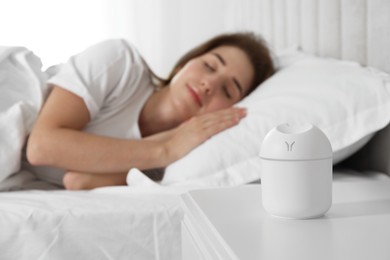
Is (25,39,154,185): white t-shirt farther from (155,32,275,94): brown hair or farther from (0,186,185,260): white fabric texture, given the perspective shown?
(0,186,185,260): white fabric texture

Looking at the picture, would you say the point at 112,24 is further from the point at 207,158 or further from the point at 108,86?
the point at 207,158

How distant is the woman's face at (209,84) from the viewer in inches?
54.9

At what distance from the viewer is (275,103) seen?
3.68 ft

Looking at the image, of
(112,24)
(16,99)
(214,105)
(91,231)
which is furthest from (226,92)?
(112,24)

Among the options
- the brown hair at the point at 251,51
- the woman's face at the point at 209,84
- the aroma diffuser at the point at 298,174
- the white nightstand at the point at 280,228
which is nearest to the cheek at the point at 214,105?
the woman's face at the point at 209,84

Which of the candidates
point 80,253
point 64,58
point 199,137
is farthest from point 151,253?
point 64,58

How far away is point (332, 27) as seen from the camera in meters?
1.35

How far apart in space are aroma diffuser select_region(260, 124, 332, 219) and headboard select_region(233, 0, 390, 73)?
522mm

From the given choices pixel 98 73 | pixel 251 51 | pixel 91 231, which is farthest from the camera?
pixel 251 51

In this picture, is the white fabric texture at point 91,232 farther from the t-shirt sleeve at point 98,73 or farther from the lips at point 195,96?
the lips at point 195,96

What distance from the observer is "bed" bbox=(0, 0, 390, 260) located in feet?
2.95

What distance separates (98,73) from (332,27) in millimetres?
573

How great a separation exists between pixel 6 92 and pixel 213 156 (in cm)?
51

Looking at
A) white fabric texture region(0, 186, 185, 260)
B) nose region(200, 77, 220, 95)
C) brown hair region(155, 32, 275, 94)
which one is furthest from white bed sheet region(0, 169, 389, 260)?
brown hair region(155, 32, 275, 94)
